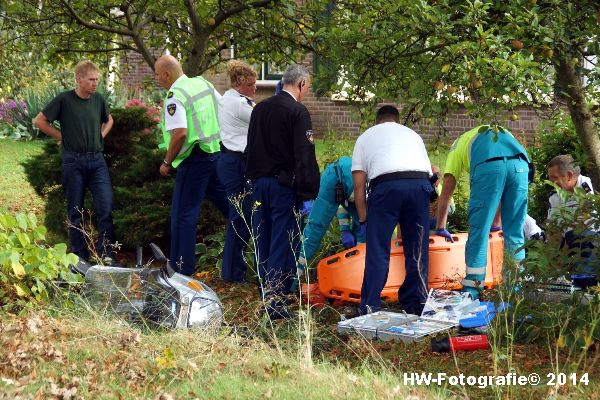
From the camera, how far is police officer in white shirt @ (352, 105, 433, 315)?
786cm

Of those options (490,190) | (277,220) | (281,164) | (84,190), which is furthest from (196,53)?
(490,190)

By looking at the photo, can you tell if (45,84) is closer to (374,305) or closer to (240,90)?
(240,90)

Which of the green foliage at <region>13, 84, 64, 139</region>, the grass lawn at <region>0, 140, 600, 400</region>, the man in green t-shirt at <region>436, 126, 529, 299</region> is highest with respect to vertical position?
the green foliage at <region>13, 84, 64, 139</region>

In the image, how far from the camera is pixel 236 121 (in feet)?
30.8

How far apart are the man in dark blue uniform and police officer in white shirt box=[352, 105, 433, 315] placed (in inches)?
15.7

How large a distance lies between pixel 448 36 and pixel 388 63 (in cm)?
121

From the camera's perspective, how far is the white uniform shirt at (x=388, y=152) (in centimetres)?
787

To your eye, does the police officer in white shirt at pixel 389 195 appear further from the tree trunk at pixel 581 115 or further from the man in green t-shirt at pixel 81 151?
the man in green t-shirt at pixel 81 151

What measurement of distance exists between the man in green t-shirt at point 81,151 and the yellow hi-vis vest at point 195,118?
3.18 feet

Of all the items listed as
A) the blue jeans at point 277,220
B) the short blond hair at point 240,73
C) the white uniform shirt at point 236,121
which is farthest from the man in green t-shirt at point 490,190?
the short blond hair at point 240,73

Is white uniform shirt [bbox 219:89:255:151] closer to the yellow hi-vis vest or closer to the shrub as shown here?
the yellow hi-vis vest

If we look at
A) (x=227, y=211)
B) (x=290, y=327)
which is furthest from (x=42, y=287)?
(x=227, y=211)

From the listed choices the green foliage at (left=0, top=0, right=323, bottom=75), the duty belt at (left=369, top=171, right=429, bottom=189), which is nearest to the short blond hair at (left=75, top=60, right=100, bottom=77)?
the green foliage at (left=0, top=0, right=323, bottom=75)

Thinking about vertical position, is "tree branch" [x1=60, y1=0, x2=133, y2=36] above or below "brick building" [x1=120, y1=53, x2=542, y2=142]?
above
